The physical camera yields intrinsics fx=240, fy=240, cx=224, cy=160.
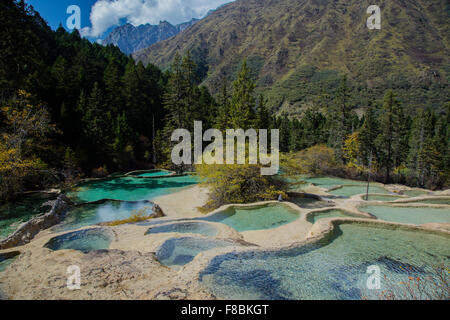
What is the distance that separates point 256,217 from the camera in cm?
1008

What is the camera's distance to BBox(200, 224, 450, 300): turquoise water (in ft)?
14.8

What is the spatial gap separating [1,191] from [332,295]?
13951 mm

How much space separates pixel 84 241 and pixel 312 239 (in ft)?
22.4

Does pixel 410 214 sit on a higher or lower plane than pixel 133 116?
lower

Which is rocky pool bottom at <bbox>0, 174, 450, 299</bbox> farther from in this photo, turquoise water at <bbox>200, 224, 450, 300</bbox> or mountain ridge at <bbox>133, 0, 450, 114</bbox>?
mountain ridge at <bbox>133, 0, 450, 114</bbox>

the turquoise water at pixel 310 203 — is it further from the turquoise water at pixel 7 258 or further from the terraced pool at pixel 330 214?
the turquoise water at pixel 7 258

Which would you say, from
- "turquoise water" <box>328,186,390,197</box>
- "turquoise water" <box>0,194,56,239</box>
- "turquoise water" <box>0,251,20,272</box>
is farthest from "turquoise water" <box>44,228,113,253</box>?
"turquoise water" <box>328,186,390,197</box>

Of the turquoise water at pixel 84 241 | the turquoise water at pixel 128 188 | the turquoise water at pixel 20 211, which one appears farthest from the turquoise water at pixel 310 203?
the turquoise water at pixel 20 211

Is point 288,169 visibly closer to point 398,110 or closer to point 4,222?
point 4,222

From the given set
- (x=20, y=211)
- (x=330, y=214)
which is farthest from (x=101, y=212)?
(x=330, y=214)

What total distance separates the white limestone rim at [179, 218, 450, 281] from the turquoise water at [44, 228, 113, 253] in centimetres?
328

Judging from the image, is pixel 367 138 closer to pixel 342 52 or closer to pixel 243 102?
pixel 243 102

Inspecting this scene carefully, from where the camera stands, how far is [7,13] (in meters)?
12.2

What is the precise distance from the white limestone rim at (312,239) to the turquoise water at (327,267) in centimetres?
12
